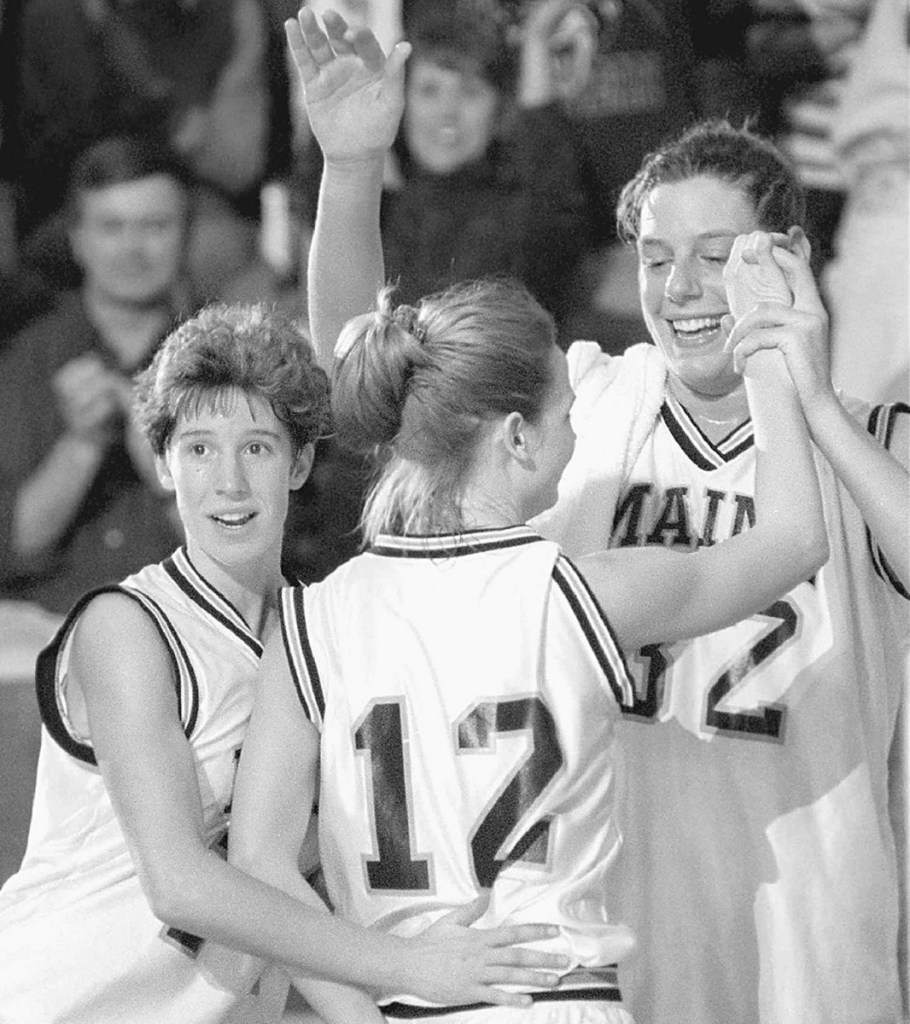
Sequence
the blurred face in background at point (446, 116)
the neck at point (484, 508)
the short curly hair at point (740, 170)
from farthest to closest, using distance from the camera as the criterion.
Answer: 1. the blurred face in background at point (446, 116)
2. the short curly hair at point (740, 170)
3. the neck at point (484, 508)

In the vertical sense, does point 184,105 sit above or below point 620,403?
above

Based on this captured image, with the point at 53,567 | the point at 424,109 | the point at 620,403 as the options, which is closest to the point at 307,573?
the point at 53,567

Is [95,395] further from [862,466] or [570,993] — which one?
[570,993]

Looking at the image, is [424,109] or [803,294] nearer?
[803,294]

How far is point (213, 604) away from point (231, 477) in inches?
5.0

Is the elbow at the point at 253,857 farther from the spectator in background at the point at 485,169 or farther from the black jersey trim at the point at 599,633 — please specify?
the spectator in background at the point at 485,169

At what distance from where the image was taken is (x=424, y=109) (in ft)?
11.0

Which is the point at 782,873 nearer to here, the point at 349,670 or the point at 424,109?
the point at 349,670

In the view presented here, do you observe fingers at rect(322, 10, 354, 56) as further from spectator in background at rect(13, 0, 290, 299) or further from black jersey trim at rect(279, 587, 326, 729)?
spectator in background at rect(13, 0, 290, 299)

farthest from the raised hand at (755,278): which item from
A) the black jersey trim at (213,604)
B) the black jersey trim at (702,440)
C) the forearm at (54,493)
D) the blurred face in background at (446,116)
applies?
the forearm at (54,493)

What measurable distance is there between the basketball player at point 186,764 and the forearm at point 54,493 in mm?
1813

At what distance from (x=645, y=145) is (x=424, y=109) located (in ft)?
1.61

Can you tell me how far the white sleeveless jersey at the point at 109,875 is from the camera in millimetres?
1446

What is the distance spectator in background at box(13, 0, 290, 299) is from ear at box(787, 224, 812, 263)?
189 cm
